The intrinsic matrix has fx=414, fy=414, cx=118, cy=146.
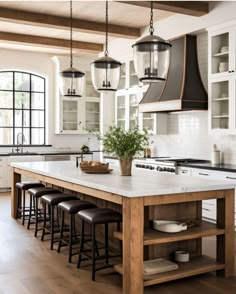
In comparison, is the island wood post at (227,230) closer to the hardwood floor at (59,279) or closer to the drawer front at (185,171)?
the hardwood floor at (59,279)

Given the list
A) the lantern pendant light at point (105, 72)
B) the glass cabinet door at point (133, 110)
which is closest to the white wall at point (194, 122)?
the glass cabinet door at point (133, 110)

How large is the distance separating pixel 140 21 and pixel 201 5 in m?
1.44

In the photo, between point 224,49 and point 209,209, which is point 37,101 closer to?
point 224,49

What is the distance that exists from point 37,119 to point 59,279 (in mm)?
7109

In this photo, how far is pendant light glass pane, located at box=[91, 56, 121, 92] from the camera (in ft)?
16.0

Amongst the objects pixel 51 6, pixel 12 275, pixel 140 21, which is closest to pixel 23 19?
pixel 51 6

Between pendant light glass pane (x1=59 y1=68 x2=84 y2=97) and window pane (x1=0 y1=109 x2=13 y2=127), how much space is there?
4894mm

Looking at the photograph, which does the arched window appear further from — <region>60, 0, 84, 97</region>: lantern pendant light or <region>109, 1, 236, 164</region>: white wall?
<region>60, 0, 84, 97</region>: lantern pendant light

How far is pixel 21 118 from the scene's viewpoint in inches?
405

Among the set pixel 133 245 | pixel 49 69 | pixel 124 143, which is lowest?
pixel 133 245

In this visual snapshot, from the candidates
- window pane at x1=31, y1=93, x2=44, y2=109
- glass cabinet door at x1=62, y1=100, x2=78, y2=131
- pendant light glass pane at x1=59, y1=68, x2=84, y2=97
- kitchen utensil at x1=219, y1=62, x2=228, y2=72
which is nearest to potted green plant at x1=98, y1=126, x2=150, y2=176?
pendant light glass pane at x1=59, y1=68, x2=84, y2=97

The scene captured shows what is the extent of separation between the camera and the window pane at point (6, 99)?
10039mm

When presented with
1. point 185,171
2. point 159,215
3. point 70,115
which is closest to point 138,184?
point 159,215

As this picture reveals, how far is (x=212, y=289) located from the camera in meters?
3.59
